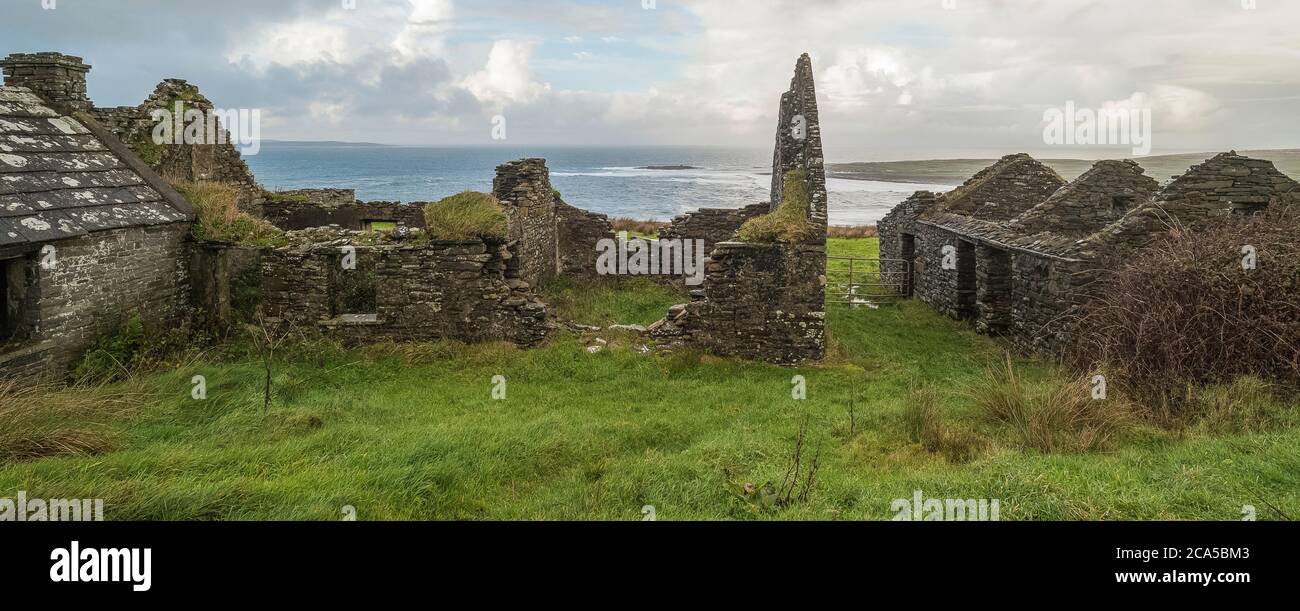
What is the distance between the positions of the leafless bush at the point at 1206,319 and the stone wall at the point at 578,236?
45.3 feet

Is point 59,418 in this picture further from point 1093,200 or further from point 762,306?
point 1093,200

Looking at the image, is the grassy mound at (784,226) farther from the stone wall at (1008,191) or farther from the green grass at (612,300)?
the stone wall at (1008,191)

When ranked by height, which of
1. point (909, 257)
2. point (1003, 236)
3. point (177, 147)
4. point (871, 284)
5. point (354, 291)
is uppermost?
point (177, 147)

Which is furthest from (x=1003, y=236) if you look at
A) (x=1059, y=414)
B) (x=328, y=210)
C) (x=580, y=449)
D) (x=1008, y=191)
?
(x=328, y=210)

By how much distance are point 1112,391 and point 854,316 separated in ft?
32.2

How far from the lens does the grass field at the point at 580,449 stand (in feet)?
20.1

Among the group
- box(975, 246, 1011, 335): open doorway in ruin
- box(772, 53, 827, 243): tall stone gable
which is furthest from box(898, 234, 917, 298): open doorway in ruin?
box(772, 53, 827, 243): tall stone gable

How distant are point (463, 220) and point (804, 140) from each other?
7281 millimetres

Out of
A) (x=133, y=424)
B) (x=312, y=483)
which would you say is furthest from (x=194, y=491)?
(x=133, y=424)

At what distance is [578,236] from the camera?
2184 cm

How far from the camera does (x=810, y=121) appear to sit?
1617cm

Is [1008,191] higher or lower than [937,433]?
higher
